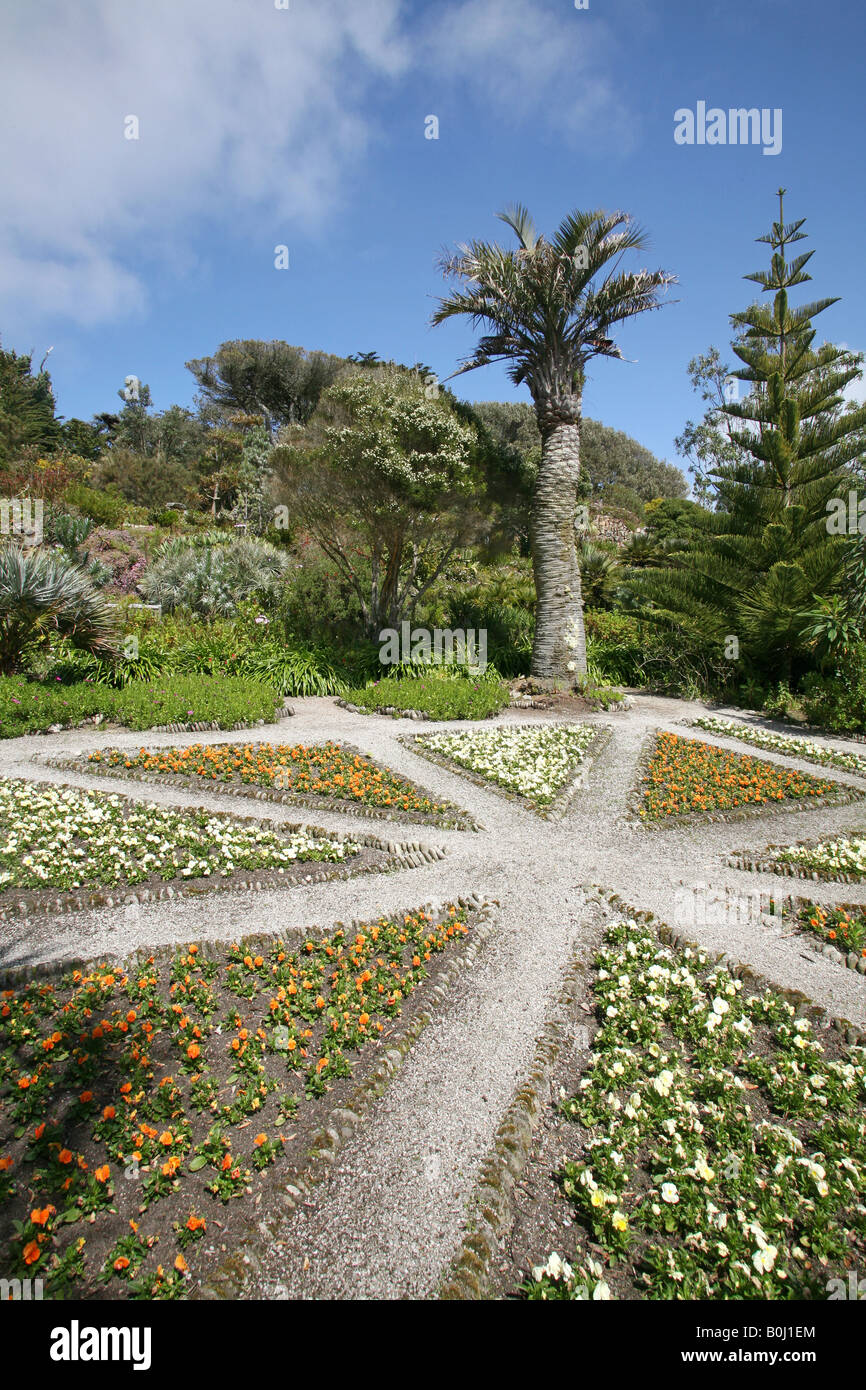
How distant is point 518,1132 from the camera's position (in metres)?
2.50

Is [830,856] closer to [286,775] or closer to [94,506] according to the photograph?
[286,775]

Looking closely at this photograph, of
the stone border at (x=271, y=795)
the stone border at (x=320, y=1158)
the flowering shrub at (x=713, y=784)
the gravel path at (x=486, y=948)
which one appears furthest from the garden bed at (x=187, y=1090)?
the flowering shrub at (x=713, y=784)

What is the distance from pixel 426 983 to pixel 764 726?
7940mm

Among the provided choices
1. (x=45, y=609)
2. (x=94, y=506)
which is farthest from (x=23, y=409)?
(x=45, y=609)

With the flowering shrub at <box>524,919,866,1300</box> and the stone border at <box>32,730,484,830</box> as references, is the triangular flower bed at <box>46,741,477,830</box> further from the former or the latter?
the flowering shrub at <box>524,919,866,1300</box>

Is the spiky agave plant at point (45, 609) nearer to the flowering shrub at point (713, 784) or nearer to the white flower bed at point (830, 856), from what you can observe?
the flowering shrub at point (713, 784)

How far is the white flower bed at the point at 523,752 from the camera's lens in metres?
6.56

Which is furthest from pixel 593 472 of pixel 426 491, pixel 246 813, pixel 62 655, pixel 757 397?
pixel 246 813

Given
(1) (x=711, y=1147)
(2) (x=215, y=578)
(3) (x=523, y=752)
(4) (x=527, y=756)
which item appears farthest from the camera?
(2) (x=215, y=578)

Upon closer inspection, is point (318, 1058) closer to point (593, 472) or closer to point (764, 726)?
point (764, 726)

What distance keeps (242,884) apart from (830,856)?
4.36 m

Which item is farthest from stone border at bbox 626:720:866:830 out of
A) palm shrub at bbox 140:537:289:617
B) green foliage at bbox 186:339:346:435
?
green foliage at bbox 186:339:346:435
